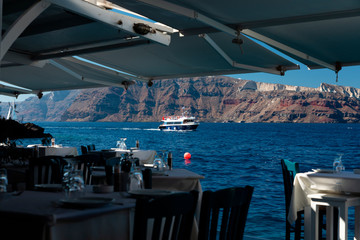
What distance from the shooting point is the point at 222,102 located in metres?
119

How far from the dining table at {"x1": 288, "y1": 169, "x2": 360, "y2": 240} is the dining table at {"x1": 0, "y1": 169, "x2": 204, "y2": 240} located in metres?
2.15

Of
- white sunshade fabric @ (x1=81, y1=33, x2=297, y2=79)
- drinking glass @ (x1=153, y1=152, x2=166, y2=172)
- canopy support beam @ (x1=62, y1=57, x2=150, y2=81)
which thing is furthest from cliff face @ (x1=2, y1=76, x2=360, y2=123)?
drinking glass @ (x1=153, y1=152, x2=166, y2=172)

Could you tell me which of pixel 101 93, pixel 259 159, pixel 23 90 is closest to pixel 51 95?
pixel 101 93

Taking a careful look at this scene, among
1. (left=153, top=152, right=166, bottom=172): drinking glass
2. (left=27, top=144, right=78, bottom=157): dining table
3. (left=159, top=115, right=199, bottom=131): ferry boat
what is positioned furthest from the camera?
(left=159, top=115, right=199, bottom=131): ferry boat

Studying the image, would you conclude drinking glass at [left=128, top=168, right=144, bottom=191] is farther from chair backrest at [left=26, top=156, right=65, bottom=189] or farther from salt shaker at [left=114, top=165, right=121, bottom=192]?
chair backrest at [left=26, top=156, right=65, bottom=189]

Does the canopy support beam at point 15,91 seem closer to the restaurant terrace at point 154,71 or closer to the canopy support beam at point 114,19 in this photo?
the restaurant terrace at point 154,71

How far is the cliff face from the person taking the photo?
98250 millimetres

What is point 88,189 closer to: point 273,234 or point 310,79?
point 273,234

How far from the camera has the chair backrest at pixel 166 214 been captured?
1.51 m

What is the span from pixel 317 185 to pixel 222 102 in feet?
380

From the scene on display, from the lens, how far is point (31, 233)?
1.82 meters

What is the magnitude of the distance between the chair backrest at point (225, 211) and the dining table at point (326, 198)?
2.08m

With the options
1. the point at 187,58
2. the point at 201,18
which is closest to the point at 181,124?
the point at 187,58

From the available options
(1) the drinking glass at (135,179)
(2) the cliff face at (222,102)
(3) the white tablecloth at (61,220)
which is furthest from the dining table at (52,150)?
(2) the cliff face at (222,102)
